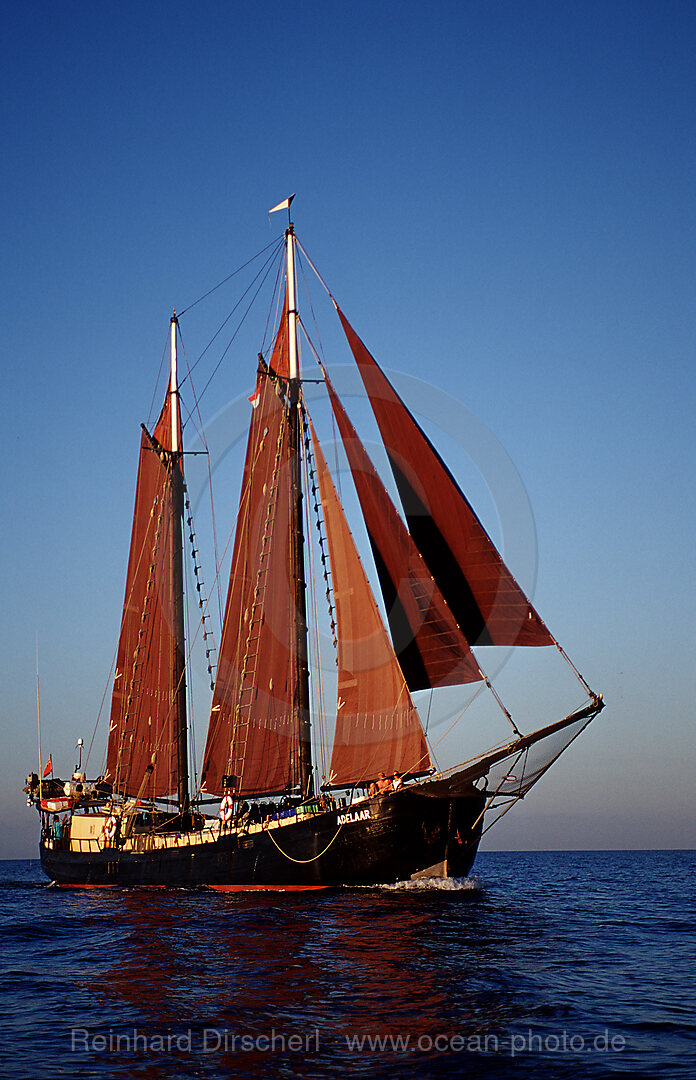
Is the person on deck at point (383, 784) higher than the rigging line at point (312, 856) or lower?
higher

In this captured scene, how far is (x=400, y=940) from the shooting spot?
79.3ft

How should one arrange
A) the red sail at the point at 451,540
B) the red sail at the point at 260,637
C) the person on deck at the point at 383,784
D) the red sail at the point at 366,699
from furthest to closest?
the red sail at the point at 260,637 < the red sail at the point at 366,699 < the person on deck at the point at 383,784 < the red sail at the point at 451,540

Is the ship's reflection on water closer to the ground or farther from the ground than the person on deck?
closer to the ground

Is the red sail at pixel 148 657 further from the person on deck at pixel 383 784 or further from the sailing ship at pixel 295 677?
the person on deck at pixel 383 784

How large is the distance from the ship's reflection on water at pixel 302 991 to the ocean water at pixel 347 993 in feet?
0.18

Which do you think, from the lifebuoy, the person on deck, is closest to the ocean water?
the person on deck

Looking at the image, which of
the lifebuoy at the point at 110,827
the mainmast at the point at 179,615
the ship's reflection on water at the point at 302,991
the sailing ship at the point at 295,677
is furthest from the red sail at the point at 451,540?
the lifebuoy at the point at 110,827

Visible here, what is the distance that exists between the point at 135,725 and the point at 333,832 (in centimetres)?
1866

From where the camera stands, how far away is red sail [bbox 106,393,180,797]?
49938 mm

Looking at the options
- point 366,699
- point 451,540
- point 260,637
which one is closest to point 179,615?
point 260,637

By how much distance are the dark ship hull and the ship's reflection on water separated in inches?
138

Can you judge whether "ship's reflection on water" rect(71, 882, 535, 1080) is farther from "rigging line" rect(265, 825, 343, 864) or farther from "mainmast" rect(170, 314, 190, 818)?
"mainmast" rect(170, 314, 190, 818)

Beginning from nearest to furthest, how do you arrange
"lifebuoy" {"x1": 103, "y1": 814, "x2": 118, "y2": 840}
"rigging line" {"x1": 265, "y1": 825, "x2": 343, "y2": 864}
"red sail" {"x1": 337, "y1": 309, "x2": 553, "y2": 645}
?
"red sail" {"x1": 337, "y1": 309, "x2": 553, "y2": 645}
"rigging line" {"x1": 265, "y1": 825, "x2": 343, "y2": 864}
"lifebuoy" {"x1": 103, "y1": 814, "x2": 118, "y2": 840}

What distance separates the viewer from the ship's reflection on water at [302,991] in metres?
14.2
